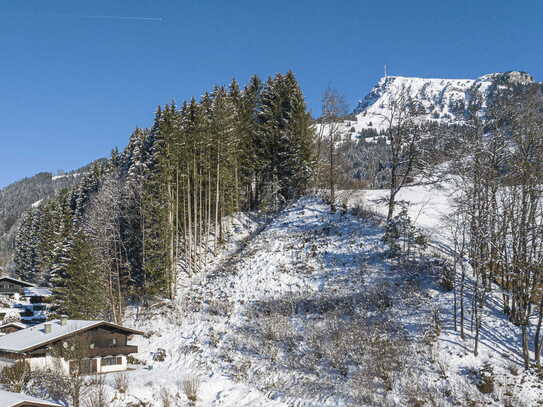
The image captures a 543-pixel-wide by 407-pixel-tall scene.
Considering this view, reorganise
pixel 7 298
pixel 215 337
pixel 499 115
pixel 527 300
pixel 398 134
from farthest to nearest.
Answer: pixel 7 298
pixel 398 134
pixel 215 337
pixel 499 115
pixel 527 300

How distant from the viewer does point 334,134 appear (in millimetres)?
42812

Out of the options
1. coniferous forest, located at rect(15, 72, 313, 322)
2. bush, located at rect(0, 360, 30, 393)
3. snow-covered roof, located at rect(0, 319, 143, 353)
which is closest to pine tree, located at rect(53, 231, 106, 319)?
coniferous forest, located at rect(15, 72, 313, 322)

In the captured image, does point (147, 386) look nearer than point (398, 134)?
Yes

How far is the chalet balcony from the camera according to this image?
1210 inches

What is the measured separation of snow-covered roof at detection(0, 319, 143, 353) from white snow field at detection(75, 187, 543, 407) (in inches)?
156

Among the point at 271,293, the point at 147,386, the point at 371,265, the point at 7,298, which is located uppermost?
the point at 371,265

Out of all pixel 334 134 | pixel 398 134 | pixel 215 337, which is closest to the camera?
→ pixel 215 337

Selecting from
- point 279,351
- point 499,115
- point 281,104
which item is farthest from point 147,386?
point 281,104

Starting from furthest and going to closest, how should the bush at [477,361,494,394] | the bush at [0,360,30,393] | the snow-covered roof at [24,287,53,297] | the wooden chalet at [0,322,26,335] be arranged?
the snow-covered roof at [24,287,53,297], the wooden chalet at [0,322,26,335], the bush at [0,360,30,393], the bush at [477,361,494,394]

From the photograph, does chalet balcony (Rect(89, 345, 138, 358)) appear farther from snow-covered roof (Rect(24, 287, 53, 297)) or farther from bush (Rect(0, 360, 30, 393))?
snow-covered roof (Rect(24, 287, 53, 297))

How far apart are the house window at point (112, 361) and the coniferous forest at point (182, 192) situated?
15.2 ft

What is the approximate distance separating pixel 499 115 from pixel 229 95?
32.3 m

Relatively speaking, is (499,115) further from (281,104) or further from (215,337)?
(281,104)

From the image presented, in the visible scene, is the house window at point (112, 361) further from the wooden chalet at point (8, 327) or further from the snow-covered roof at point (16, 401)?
the wooden chalet at point (8, 327)
